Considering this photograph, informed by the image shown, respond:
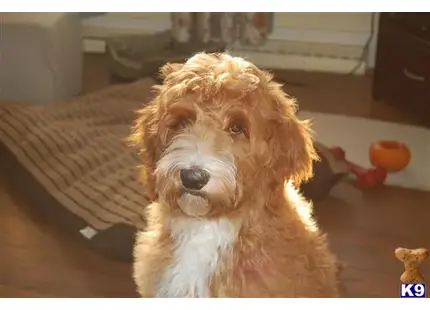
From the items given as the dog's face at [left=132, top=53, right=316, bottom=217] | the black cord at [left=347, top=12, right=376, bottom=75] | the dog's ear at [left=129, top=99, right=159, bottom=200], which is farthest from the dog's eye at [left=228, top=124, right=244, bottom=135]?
the black cord at [left=347, top=12, right=376, bottom=75]

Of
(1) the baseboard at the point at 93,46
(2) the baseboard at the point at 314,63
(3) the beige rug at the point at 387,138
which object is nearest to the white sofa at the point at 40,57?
(1) the baseboard at the point at 93,46

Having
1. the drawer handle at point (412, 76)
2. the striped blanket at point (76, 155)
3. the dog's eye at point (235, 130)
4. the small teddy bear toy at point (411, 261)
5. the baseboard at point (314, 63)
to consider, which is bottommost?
the small teddy bear toy at point (411, 261)

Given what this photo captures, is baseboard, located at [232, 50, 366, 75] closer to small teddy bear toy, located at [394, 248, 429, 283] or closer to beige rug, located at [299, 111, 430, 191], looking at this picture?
beige rug, located at [299, 111, 430, 191]

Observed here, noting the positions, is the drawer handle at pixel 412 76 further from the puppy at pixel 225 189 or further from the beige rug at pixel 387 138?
the puppy at pixel 225 189

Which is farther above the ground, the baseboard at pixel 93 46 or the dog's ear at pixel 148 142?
the baseboard at pixel 93 46

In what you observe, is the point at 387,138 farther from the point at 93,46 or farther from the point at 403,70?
the point at 93,46

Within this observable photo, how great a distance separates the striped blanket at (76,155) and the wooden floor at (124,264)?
3cm

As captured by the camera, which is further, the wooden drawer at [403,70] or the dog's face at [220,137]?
the wooden drawer at [403,70]

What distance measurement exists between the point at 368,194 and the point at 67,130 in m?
0.46

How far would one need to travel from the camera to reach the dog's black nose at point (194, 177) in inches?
39.0

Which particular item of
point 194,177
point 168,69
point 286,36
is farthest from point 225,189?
point 286,36

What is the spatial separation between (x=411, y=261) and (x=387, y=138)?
0.19m

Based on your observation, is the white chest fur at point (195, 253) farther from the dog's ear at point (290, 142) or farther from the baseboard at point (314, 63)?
the baseboard at point (314, 63)

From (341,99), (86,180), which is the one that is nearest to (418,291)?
(341,99)
